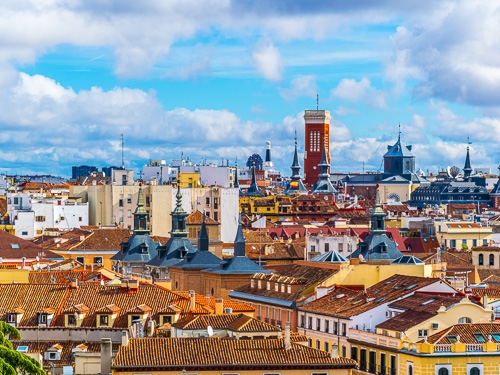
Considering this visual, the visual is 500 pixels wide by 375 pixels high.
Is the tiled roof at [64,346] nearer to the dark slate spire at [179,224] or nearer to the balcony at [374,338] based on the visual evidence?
the balcony at [374,338]

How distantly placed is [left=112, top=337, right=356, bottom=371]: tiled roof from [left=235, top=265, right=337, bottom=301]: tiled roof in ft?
84.4

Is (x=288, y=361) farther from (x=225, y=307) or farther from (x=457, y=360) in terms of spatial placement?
(x=225, y=307)

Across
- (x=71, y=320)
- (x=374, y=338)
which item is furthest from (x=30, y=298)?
(x=374, y=338)

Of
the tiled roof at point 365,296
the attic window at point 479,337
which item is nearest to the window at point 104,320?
the tiled roof at point 365,296

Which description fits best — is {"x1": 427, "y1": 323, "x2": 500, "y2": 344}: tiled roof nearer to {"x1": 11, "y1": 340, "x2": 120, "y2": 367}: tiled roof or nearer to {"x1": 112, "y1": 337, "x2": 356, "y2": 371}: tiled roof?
{"x1": 112, "y1": 337, "x2": 356, "y2": 371}: tiled roof

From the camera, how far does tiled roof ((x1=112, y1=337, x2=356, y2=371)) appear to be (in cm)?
5262

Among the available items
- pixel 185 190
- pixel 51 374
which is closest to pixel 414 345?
pixel 51 374

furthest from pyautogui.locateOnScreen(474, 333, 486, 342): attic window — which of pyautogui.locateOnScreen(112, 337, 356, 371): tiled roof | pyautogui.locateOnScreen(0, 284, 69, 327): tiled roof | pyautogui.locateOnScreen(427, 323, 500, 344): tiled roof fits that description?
pyautogui.locateOnScreen(0, 284, 69, 327): tiled roof

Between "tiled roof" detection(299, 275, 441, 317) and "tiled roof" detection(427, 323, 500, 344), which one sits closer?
"tiled roof" detection(427, 323, 500, 344)

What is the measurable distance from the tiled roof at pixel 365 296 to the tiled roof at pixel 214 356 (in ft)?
49.1

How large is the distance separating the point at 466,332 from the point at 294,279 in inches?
902

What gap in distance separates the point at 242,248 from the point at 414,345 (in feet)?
129

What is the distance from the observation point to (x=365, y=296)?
240 feet

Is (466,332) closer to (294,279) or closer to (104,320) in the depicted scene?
(104,320)
